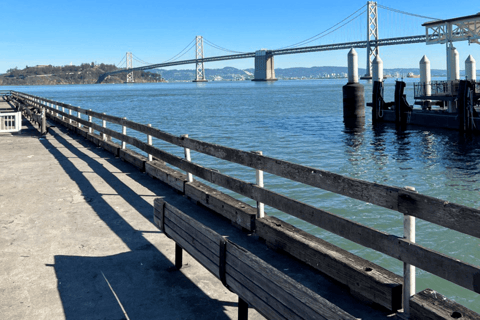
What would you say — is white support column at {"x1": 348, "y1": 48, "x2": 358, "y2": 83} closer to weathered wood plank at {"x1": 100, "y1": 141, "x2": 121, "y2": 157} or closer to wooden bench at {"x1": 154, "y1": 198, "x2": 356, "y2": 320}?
weathered wood plank at {"x1": 100, "y1": 141, "x2": 121, "y2": 157}

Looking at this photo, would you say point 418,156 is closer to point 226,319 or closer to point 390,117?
point 390,117

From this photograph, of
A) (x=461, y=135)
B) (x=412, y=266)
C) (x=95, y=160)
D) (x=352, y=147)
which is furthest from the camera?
(x=461, y=135)

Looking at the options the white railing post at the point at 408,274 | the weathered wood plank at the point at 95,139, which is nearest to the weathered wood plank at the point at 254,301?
the white railing post at the point at 408,274

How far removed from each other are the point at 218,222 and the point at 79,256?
197 cm

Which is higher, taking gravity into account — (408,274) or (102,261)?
(408,274)

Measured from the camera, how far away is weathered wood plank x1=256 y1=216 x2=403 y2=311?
13.4ft

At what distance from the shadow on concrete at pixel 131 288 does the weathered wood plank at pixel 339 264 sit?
3.54 ft

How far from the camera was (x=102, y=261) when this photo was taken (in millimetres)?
→ 5605

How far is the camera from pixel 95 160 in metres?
12.9

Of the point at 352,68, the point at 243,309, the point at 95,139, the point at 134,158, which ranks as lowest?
the point at 243,309

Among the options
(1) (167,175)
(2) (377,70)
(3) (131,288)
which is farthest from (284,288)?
(2) (377,70)

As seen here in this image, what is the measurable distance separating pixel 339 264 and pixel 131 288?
6.57 ft

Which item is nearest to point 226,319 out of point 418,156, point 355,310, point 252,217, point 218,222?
point 355,310

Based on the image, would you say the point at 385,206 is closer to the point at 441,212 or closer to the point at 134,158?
the point at 441,212
